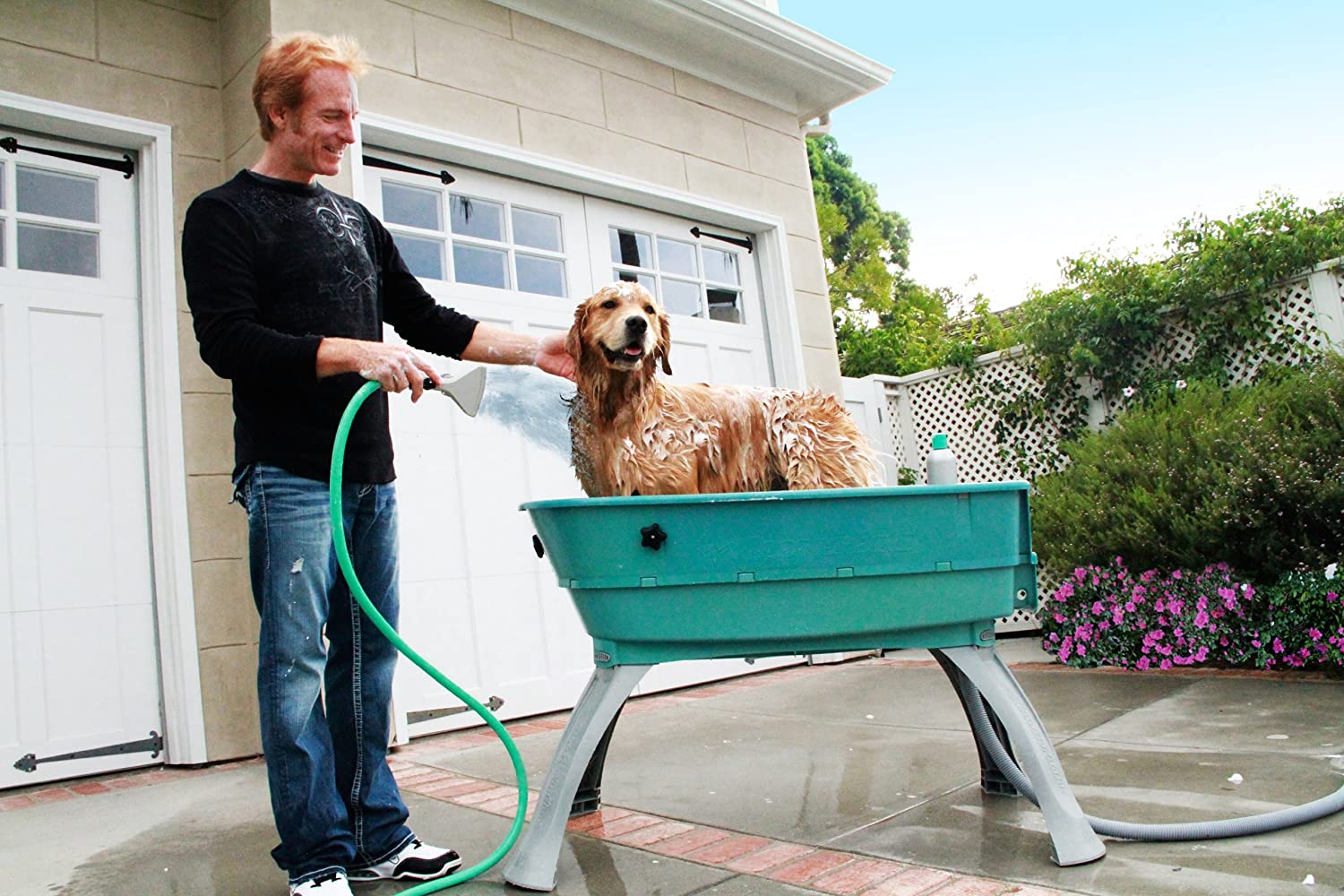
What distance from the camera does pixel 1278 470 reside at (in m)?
4.11

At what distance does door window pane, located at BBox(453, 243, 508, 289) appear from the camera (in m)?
4.34

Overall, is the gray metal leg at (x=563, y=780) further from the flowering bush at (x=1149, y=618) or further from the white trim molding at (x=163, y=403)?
the flowering bush at (x=1149, y=618)

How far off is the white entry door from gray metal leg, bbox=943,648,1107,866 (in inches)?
123

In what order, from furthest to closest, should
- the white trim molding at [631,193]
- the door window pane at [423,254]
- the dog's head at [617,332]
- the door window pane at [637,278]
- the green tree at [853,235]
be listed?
1. the green tree at [853,235]
2. the door window pane at [637,278]
3. the door window pane at [423,254]
4. the white trim molding at [631,193]
5. the dog's head at [617,332]

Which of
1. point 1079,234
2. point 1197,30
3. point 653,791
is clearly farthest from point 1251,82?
point 653,791

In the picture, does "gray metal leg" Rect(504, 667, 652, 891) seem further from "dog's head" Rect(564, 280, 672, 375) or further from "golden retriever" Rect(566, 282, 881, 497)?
"dog's head" Rect(564, 280, 672, 375)

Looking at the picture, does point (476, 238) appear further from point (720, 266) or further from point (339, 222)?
point (339, 222)

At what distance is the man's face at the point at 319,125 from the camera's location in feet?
6.43

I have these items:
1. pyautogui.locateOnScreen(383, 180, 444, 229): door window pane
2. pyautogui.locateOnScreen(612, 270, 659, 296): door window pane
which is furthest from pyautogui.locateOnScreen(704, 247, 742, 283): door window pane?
pyautogui.locateOnScreen(383, 180, 444, 229): door window pane

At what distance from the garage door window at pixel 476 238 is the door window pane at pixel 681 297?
72 cm

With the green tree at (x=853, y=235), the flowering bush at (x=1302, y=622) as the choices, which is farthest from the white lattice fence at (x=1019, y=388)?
the green tree at (x=853, y=235)

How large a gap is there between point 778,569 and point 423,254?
2906 millimetres

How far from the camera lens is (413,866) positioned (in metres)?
2.05

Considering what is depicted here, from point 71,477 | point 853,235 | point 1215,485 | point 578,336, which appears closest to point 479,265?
point 71,477
